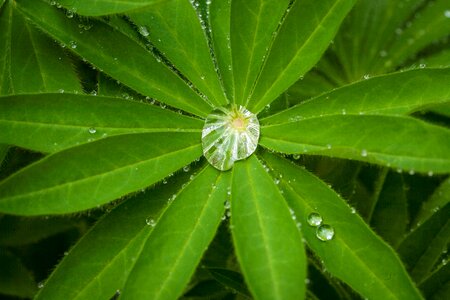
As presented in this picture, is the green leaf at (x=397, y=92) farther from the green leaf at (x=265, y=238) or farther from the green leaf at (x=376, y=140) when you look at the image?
the green leaf at (x=265, y=238)

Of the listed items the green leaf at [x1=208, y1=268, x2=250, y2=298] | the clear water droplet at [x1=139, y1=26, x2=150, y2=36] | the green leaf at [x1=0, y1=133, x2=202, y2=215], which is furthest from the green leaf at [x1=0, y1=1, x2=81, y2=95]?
the green leaf at [x1=208, y1=268, x2=250, y2=298]

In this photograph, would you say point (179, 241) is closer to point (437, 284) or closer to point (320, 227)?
point (320, 227)

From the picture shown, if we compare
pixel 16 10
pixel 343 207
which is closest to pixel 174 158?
pixel 343 207

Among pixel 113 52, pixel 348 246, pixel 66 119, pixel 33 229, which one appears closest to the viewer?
pixel 348 246

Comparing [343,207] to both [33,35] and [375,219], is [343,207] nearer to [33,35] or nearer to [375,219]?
[375,219]

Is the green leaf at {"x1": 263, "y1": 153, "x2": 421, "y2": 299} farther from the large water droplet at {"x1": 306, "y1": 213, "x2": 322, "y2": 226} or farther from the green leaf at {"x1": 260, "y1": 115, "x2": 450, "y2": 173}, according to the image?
the green leaf at {"x1": 260, "y1": 115, "x2": 450, "y2": 173}

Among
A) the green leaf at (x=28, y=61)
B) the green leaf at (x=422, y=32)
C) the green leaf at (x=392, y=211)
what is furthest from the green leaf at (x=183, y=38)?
the green leaf at (x=422, y=32)

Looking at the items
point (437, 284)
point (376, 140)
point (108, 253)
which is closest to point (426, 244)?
point (437, 284)
